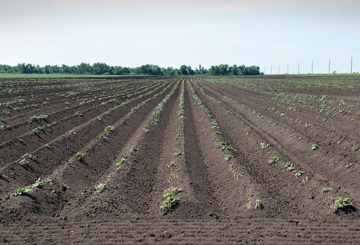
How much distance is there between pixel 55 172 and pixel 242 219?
691 centimetres

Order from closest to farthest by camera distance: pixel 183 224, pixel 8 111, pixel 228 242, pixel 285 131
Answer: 1. pixel 228 242
2. pixel 183 224
3. pixel 285 131
4. pixel 8 111

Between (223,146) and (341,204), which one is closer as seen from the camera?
(341,204)

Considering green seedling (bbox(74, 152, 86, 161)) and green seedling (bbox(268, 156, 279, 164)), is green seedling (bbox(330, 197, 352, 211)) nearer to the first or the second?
green seedling (bbox(268, 156, 279, 164))

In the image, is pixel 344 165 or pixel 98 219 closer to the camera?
pixel 98 219

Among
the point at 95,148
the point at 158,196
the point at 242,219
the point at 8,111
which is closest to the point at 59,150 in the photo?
the point at 95,148

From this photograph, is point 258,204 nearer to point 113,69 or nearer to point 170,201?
point 170,201

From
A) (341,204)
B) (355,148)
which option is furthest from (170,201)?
(355,148)

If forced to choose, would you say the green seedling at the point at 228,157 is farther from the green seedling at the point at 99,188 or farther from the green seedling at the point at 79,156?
the green seedling at the point at 79,156

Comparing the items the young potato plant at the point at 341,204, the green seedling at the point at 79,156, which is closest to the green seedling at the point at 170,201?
the young potato plant at the point at 341,204

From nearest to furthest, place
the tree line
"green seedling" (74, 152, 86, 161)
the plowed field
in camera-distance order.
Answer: the plowed field < "green seedling" (74, 152, 86, 161) < the tree line

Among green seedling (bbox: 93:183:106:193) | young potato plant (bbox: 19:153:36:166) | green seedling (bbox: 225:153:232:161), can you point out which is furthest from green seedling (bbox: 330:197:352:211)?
young potato plant (bbox: 19:153:36:166)

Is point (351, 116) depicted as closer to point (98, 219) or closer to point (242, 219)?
point (242, 219)

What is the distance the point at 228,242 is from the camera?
296 inches

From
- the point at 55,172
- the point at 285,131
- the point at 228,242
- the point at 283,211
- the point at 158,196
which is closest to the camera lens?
the point at 228,242
